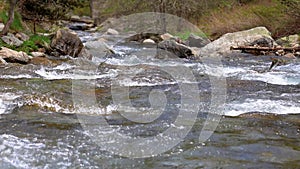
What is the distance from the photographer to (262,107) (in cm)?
624

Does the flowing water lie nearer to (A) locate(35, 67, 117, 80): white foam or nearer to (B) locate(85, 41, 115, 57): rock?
(A) locate(35, 67, 117, 80): white foam

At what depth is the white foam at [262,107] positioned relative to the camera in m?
6.02

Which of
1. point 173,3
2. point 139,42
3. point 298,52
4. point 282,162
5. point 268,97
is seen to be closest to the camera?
point 282,162

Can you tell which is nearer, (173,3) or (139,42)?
(139,42)

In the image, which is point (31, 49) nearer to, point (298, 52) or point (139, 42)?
point (139, 42)

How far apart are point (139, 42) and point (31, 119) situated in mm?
12763

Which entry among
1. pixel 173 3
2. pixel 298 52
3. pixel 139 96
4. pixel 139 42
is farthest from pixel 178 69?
pixel 173 3

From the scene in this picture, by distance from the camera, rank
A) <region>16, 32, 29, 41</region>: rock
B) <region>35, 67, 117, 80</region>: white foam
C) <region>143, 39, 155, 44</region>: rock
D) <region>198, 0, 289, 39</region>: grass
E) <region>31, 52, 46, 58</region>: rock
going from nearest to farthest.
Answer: <region>35, 67, 117, 80</region>: white foam
<region>31, 52, 46, 58</region>: rock
<region>16, 32, 29, 41</region>: rock
<region>143, 39, 155, 44</region>: rock
<region>198, 0, 289, 39</region>: grass

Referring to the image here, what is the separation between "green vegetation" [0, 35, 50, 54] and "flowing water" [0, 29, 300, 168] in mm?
1578

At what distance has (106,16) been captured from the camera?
28781 millimetres

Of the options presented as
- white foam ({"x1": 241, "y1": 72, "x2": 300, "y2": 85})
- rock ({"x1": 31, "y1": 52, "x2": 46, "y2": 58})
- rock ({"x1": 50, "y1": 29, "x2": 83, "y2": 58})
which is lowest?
white foam ({"x1": 241, "y1": 72, "x2": 300, "y2": 85})

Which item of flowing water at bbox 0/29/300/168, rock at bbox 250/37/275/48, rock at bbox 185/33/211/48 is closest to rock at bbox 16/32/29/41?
flowing water at bbox 0/29/300/168

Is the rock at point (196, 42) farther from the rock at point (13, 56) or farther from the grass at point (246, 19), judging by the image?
the rock at point (13, 56)

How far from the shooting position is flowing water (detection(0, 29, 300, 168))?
4.12 m
